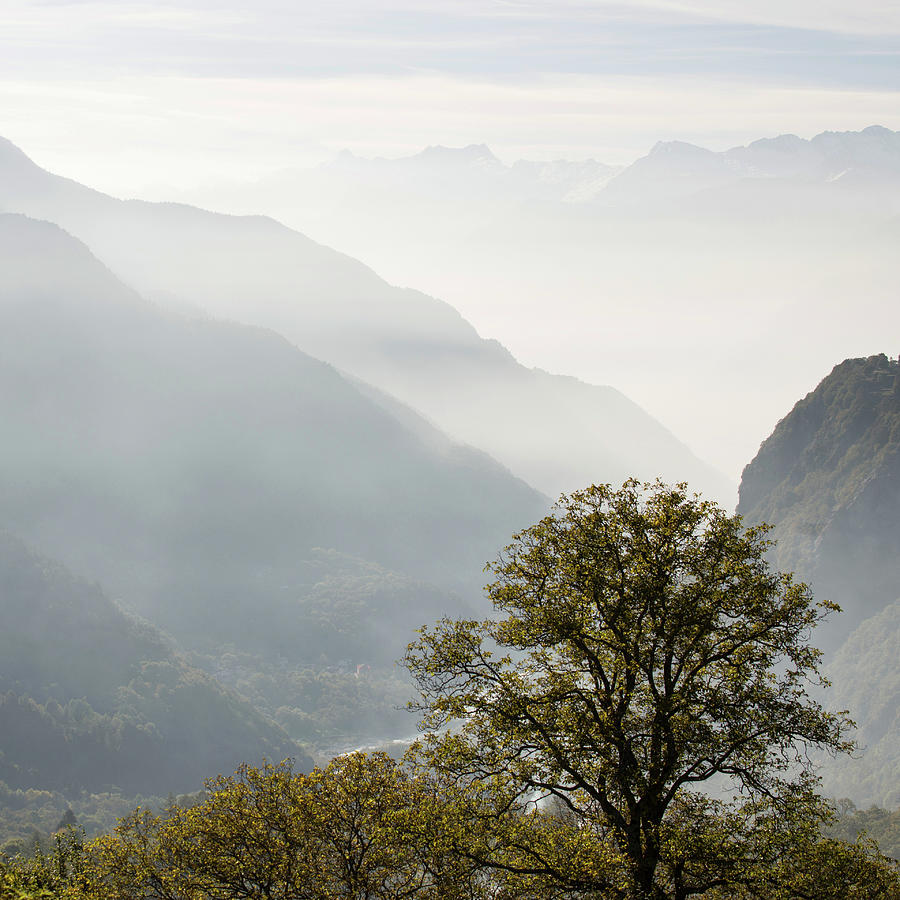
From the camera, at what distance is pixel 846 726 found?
2986cm

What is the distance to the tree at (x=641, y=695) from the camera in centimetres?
2878

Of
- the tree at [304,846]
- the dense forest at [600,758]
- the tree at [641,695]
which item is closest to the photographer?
the dense forest at [600,758]

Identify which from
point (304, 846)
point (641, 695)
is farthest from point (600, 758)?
point (304, 846)

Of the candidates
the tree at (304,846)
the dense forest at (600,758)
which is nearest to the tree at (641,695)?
the dense forest at (600,758)

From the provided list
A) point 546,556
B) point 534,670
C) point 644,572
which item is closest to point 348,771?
point 534,670

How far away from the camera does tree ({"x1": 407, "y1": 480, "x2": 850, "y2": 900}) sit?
28.8 metres

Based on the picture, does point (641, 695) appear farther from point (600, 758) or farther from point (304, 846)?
point (304, 846)

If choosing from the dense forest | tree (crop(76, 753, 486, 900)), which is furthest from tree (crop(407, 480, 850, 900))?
tree (crop(76, 753, 486, 900))

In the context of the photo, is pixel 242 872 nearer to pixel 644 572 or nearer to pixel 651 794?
pixel 651 794

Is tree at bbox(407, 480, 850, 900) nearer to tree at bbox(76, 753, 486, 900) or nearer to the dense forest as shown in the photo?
the dense forest

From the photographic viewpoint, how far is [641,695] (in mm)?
30328

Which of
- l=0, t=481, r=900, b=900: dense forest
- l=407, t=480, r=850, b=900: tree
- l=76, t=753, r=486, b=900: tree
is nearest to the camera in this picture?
l=0, t=481, r=900, b=900: dense forest

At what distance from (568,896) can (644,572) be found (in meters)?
9.78

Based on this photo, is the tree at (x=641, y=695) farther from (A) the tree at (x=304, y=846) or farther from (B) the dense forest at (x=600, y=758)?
(A) the tree at (x=304, y=846)
